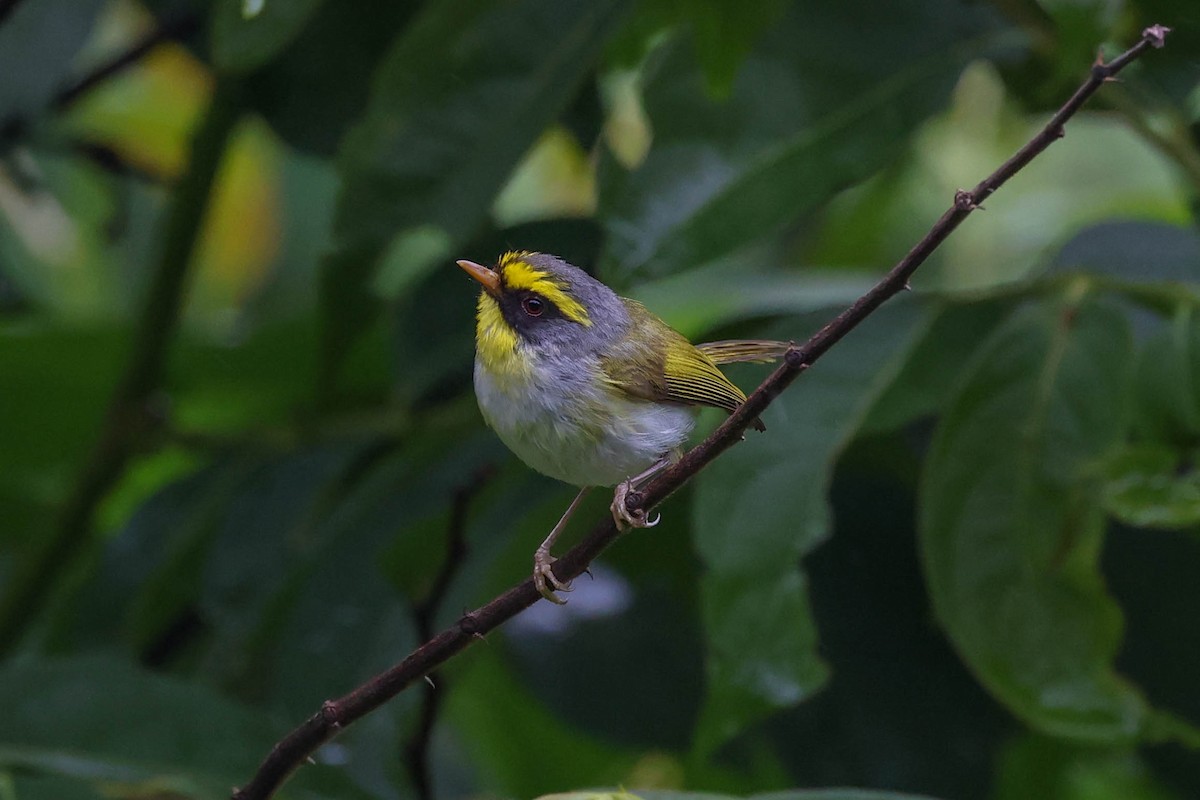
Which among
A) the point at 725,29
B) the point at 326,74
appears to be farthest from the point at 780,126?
the point at 326,74

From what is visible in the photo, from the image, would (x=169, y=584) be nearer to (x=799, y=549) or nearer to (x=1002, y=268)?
(x=799, y=549)

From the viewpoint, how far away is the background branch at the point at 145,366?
6.03ft

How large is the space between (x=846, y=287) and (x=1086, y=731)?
104 centimetres

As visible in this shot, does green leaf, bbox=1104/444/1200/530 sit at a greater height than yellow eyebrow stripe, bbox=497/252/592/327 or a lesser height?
lesser

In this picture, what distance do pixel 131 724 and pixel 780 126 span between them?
101cm

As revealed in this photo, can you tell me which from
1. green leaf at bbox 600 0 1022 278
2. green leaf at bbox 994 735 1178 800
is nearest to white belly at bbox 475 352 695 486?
green leaf at bbox 600 0 1022 278

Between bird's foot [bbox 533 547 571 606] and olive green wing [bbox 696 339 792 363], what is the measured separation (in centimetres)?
21

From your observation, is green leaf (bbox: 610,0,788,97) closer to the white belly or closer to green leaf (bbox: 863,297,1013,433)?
the white belly

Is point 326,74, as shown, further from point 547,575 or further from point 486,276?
point 547,575

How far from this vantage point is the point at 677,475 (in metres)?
0.78

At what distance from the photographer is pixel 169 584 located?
76.5 inches

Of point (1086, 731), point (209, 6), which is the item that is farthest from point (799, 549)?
point (209, 6)

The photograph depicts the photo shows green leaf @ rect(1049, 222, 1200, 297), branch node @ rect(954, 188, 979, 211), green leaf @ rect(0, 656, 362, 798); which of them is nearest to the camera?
branch node @ rect(954, 188, 979, 211)

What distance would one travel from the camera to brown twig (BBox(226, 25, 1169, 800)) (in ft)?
2.28
